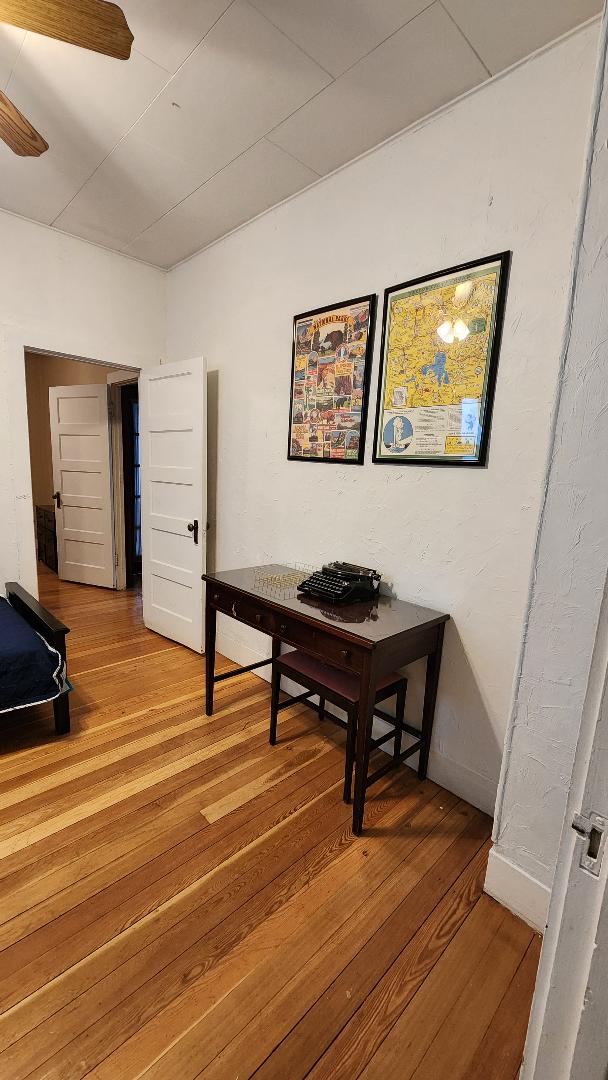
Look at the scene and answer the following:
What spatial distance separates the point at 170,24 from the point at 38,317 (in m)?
1.91

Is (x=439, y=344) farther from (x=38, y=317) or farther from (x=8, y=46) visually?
(x=38, y=317)

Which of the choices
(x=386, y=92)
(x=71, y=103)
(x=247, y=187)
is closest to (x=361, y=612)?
(x=386, y=92)

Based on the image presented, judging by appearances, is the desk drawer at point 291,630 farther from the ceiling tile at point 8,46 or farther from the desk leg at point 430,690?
the ceiling tile at point 8,46

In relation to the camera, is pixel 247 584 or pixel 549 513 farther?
pixel 247 584

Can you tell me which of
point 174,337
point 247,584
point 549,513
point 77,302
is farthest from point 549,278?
point 77,302

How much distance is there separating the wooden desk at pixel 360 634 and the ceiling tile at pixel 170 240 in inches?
85.7

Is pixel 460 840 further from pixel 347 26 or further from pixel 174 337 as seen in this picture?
pixel 174 337

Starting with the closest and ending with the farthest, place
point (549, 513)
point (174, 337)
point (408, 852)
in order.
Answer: point (549, 513), point (408, 852), point (174, 337)

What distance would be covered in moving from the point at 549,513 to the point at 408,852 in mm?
1330

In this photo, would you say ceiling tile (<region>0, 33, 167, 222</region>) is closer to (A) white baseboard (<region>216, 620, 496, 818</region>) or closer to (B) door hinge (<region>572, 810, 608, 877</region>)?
(B) door hinge (<region>572, 810, 608, 877</region>)

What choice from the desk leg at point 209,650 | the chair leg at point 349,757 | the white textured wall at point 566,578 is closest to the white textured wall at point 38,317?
the desk leg at point 209,650

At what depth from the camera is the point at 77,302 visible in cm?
299

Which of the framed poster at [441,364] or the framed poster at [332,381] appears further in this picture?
the framed poster at [332,381]

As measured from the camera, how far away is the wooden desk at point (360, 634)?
159 centimetres
